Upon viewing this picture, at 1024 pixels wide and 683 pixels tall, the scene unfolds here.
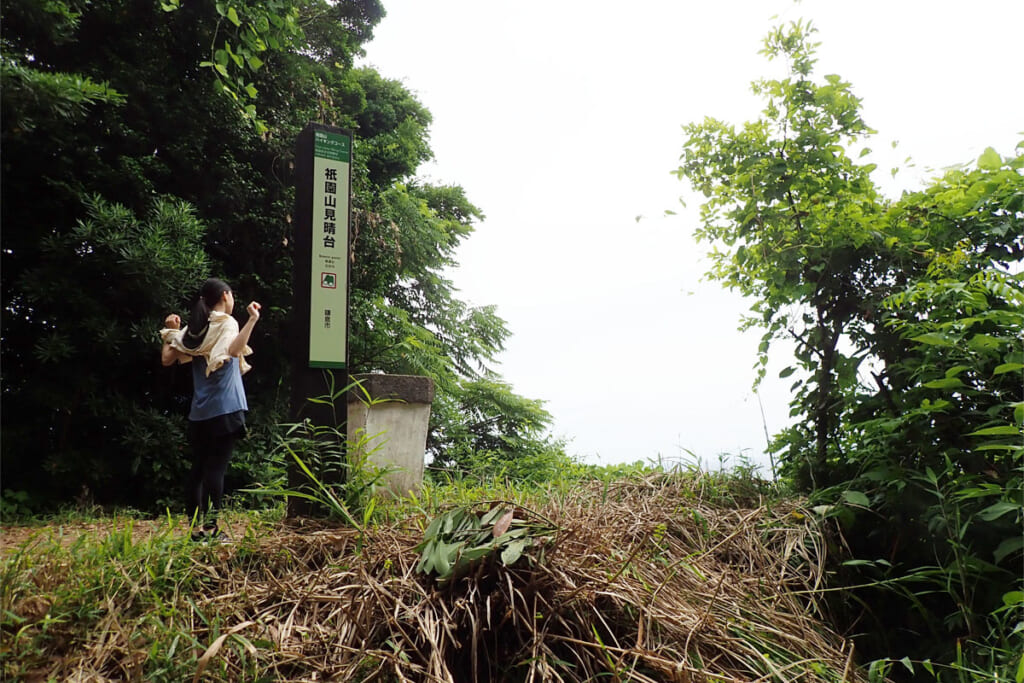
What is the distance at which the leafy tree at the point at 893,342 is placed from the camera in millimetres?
2127

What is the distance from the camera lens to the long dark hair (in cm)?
347

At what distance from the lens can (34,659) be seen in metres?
1.87

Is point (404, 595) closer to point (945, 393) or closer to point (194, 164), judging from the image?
point (945, 393)

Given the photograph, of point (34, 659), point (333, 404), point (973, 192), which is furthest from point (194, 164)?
point (973, 192)

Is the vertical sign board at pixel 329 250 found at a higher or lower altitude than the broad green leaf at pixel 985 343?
higher

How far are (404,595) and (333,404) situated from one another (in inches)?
52.8

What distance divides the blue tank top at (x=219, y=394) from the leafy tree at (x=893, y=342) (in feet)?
9.27

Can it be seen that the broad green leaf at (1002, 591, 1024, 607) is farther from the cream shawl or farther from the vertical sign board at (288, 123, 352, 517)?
the cream shawl

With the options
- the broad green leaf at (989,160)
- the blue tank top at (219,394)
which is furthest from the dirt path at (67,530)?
the broad green leaf at (989,160)

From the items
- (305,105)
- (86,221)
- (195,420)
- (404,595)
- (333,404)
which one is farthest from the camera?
(305,105)

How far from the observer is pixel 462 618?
167 cm

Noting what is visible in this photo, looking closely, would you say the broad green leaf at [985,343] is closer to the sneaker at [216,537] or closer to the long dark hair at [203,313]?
the sneaker at [216,537]

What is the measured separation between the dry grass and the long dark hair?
56.0 inches

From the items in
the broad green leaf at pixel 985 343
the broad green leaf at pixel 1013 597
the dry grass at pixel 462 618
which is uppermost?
the broad green leaf at pixel 985 343
